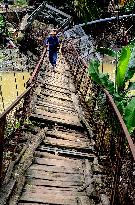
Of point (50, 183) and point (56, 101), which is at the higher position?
point (56, 101)

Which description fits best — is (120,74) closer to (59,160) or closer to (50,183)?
(59,160)

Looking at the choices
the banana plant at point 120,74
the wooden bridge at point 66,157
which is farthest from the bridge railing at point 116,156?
the banana plant at point 120,74

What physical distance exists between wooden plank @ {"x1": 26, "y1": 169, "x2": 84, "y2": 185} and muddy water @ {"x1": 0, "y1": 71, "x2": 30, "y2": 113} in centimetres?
933

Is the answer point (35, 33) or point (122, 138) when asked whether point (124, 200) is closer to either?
point (122, 138)

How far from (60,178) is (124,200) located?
1.13m

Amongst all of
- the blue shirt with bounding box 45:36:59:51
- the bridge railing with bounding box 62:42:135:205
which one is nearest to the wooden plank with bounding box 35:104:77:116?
the bridge railing with bounding box 62:42:135:205

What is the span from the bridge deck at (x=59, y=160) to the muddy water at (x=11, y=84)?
5.78 m

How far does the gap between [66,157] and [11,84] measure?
36.5ft

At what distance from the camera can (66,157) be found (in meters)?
5.70

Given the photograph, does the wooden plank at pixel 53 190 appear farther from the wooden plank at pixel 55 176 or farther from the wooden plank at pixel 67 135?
the wooden plank at pixel 67 135

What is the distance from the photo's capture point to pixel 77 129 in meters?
7.39

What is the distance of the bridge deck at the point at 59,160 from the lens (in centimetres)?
441

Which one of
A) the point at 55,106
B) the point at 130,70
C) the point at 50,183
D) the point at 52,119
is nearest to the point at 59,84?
the point at 55,106

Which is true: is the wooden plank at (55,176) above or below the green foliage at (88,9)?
below
